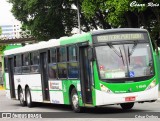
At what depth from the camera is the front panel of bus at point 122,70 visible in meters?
17.0

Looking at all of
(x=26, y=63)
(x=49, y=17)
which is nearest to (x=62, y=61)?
(x=26, y=63)

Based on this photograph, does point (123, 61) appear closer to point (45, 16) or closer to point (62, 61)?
point (62, 61)

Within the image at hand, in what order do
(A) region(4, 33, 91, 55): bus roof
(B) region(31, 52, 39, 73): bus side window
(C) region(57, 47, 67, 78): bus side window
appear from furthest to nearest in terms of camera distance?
(B) region(31, 52, 39, 73): bus side window < (C) region(57, 47, 67, 78): bus side window < (A) region(4, 33, 91, 55): bus roof

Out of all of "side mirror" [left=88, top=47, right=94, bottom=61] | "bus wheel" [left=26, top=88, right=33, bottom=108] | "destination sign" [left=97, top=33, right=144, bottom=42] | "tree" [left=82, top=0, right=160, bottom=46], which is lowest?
"bus wheel" [left=26, top=88, right=33, bottom=108]

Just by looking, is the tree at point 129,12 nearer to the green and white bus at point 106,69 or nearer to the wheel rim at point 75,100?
the green and white bus at point 106,69

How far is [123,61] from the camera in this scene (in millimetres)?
17250

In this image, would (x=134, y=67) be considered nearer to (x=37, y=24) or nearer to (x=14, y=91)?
(x=14, y=91)

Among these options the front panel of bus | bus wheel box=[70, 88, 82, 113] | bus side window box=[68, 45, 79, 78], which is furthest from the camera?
bus wheel box=[70, 88, 82, 113]

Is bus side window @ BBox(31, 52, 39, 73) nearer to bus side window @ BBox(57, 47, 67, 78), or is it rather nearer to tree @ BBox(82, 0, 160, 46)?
bus side window @ BBox(57, 47, 67, 78)

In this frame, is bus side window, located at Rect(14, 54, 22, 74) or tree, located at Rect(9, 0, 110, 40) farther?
tree, located at Rect(9, 0, 110, 40)

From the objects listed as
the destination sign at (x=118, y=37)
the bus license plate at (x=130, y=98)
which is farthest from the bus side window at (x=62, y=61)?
the bus license plate at (x=130, y=98)

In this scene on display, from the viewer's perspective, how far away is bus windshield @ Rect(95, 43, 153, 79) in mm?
17141

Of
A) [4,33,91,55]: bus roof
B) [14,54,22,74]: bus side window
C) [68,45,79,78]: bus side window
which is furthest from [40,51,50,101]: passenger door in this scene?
[14,54,22,74]: bus side window

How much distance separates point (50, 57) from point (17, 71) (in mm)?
5540
